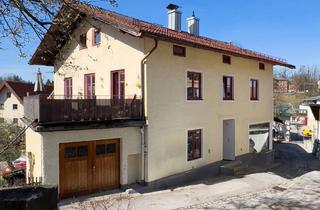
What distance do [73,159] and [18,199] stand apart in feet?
30.6

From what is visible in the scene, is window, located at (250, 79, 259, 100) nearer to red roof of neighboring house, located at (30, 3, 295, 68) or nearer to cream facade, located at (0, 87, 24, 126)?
red roof of neighboring house, located at (30, 3, 295, 68)

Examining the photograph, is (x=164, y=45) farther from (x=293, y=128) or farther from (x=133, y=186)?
(x=293, y=128)

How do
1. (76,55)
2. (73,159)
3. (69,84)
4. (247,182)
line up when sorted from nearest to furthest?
(73,159), (247,182), (76,55), (69,84)

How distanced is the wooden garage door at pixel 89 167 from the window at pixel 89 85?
563 cm

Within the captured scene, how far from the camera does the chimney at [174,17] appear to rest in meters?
20.5

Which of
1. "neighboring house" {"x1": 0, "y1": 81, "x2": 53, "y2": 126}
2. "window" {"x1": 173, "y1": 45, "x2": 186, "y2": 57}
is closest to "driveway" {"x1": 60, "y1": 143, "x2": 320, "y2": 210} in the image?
"window" {"x1": 173, "y1": 45, "x2": 186, "y2": 57}

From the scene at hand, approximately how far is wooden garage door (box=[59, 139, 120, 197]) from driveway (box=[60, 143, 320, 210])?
26.7 inches

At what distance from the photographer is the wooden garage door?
12.1m

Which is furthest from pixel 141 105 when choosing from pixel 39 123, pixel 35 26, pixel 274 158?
pixel 274 158

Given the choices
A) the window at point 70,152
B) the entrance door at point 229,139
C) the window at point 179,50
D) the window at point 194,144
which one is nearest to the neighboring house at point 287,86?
the entrance door at point 229,139

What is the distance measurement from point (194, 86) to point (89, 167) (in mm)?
6901

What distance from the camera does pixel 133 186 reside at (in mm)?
13797

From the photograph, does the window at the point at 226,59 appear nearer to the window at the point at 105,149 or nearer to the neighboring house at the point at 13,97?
the window at the point at 105,149

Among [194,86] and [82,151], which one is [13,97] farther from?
[82,151]
